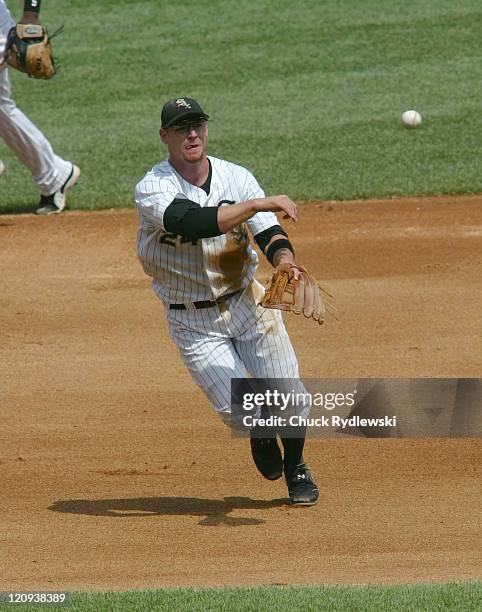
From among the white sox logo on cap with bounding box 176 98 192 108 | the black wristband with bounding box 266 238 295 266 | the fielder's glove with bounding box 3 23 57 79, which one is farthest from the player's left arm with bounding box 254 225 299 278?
the fielder's glove with bounding box 3 23 57 79

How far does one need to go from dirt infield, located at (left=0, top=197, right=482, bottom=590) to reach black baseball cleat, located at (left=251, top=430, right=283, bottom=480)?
0.52 feet

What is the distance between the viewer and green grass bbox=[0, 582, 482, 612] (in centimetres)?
455

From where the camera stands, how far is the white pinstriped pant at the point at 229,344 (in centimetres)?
587

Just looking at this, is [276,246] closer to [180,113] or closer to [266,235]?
[266,235]

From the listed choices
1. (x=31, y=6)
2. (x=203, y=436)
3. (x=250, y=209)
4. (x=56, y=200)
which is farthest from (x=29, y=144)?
(x=250, y=209)

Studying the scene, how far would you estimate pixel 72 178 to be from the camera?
11398 mm

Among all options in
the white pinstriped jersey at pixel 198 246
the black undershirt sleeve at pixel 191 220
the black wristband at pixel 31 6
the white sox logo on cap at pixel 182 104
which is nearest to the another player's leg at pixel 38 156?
the black wristband at pixel 31 6

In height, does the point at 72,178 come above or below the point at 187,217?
below

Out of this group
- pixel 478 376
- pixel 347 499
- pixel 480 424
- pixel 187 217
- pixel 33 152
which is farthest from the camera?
pixel 33 152

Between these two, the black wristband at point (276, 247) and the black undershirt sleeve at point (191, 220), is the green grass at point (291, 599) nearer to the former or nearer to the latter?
the black undershirt sleeve at point (191, 220)

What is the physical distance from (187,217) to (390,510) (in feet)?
5.32

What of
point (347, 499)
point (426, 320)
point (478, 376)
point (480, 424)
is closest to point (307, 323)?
point (426, 320)

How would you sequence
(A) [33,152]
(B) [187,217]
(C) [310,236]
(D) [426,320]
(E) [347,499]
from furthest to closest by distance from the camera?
1. (A) [33,152]
2. (C) [310,236]
3. (D) [426,320]
4. (E) [347,499]
5. (B) [187,217]

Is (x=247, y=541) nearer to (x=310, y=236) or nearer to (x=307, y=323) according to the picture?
(x=307, y=323)
